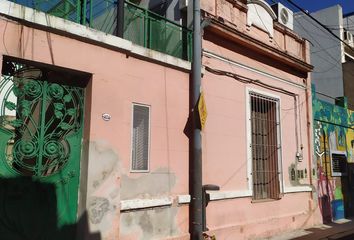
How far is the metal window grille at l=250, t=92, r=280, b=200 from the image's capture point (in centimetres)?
943

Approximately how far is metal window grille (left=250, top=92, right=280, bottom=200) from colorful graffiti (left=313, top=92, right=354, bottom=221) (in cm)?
226

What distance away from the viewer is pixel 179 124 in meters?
7.36

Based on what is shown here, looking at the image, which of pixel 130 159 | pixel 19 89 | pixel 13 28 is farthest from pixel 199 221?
pixel 13 28

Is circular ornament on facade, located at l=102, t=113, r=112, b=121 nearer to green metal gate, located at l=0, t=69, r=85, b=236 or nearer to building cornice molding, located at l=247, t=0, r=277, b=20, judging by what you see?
green metal gate, located at l=0, t=69, r=85, b=236

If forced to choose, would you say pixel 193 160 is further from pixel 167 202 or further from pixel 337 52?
pixel 337 52

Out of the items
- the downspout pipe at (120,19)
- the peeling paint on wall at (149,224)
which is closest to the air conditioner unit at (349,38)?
the downspout pipe at (120,19)

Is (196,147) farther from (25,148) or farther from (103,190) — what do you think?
(25,148)

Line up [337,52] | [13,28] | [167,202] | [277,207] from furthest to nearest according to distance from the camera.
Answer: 1. [337,52]
2. [277,207]
3. [167,202]
4. [13,28]

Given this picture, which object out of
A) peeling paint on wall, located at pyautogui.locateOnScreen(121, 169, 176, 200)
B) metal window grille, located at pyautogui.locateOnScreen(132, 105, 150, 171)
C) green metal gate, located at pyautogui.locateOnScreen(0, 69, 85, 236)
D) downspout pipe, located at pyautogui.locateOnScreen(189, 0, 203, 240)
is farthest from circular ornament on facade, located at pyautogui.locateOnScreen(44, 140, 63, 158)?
downspout pipe, located at pyautogui.locateOnScreen(189, 0, 203, 240)

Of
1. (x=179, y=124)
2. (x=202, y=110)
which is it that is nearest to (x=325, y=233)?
(x=202, y=110)

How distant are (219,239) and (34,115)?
435cm

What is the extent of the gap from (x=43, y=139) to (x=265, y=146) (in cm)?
596

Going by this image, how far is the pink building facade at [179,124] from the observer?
5770mm

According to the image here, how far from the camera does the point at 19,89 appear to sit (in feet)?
17.8
